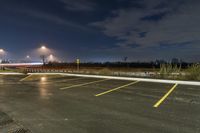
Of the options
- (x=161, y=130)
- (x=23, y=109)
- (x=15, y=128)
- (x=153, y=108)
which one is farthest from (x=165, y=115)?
(x=23, y=109)

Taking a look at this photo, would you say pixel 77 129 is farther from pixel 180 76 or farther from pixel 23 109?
pixel 180 76

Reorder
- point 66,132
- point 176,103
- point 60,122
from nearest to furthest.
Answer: point 66,132 → point 60,122 → point 176,103

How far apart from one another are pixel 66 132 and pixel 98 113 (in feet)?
5.10

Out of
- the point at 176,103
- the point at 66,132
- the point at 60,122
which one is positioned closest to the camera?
the point at 66,132

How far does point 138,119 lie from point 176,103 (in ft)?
8.33

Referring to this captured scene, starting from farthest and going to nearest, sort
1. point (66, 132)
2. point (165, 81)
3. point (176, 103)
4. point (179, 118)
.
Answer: point (165, 81) < point (176, 103) < point (179, 118) < point (66, 132)

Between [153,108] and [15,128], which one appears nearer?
[15,128]

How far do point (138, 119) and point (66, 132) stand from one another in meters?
2.05

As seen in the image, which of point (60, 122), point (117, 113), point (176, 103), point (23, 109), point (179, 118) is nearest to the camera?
point (60, 122)

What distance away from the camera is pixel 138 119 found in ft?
15.0

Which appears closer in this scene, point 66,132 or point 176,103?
point 66,132

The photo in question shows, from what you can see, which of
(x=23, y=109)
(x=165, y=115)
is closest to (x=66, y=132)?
(x=23, y=109)

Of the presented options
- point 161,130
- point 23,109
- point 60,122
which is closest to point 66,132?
point 60,122

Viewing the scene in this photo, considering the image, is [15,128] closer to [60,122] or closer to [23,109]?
[60,122]
